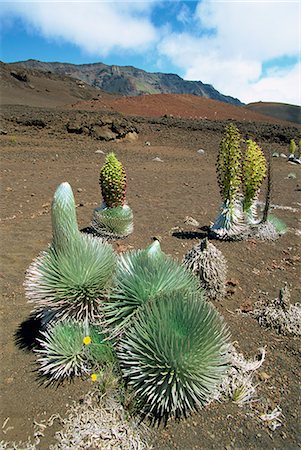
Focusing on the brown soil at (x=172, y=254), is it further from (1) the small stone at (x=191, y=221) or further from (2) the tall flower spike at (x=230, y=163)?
(2) the tall flower spike at (x=230, y=163)

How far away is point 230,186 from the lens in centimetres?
455

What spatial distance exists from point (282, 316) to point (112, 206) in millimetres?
2104

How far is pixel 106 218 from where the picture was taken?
13.9ft

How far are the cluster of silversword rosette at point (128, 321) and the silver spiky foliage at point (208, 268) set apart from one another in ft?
2.09

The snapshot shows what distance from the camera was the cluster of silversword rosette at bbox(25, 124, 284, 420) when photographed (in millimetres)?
1984

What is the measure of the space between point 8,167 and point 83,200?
351cm

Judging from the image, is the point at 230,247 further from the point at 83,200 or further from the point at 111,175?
the point at 83,200

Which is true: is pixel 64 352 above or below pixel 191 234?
above

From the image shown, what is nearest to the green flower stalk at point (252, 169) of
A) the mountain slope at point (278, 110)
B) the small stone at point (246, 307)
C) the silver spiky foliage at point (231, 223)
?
the silver spiky foliage at point (231, 223)

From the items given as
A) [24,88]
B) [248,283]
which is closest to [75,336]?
[248,283]

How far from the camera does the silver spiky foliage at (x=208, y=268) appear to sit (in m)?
3.18

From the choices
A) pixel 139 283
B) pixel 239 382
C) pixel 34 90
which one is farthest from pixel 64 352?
pixel 34 90

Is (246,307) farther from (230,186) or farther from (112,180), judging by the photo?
(112,180)

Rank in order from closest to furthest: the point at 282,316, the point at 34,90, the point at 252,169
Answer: the point at 282,316 < the point at 252,169 < the point at 34,90
